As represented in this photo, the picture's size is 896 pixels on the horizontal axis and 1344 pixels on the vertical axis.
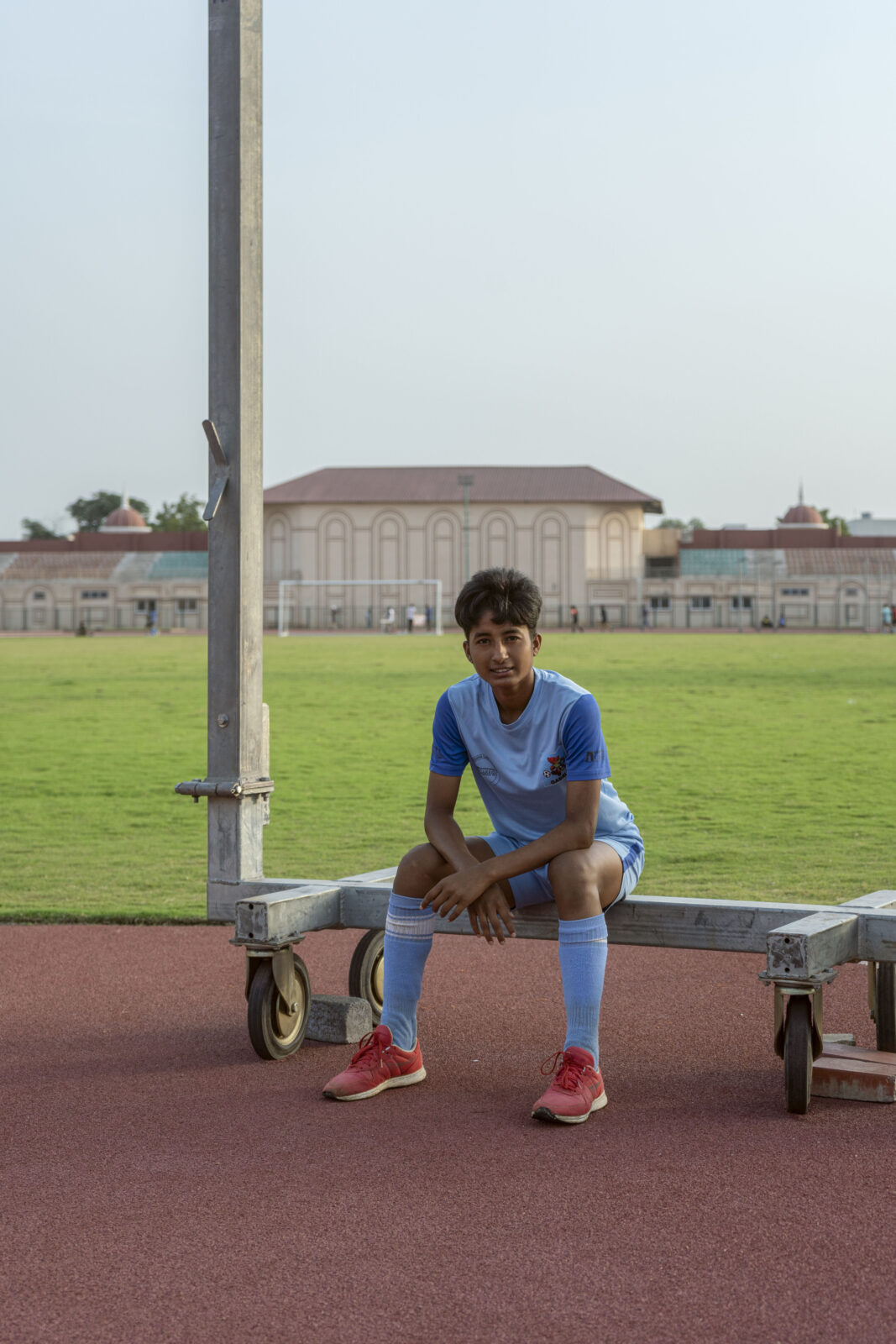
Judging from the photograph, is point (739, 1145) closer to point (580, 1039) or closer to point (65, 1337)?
point (580, 1039)

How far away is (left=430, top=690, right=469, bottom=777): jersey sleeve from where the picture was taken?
13.9 feet

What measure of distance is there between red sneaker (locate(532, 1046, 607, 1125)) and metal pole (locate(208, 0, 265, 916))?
1468mm

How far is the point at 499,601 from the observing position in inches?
160

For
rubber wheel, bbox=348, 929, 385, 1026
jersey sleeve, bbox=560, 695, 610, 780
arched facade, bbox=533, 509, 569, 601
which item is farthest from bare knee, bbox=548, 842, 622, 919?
arched facade, bbox=533, 509, 569, 601

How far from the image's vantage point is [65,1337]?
8.48 feet

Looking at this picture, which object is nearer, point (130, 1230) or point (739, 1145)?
point (130, 1230)

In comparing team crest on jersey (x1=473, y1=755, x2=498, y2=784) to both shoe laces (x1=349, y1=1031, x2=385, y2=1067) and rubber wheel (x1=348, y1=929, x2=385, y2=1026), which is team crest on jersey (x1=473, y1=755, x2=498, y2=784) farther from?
rubber wheel (x1=348, y1=929, x2=385, y2=1026)

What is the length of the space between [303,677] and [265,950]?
2437 centimetres

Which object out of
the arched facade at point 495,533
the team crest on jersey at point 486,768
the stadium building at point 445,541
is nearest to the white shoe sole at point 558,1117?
the team crest on jersey at point 486,768

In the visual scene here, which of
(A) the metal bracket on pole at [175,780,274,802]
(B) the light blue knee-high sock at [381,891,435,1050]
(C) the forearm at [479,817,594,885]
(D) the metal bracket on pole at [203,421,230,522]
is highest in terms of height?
(D) the metal bracket on pole at [203,421,230,522]

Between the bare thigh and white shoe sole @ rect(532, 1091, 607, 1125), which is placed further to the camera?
the bare thigh

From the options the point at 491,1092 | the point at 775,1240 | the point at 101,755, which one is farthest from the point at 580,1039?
the point at 101,755

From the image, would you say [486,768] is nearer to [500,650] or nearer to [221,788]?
[500,650]

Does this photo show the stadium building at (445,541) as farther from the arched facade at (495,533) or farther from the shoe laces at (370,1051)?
the shoe laces at (370,1051)
